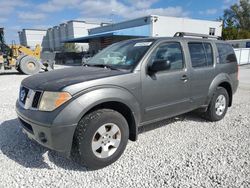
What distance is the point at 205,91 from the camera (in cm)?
432

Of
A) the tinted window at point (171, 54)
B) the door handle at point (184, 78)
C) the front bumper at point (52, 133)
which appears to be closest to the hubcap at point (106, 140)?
the front bumper at point (52, 133)

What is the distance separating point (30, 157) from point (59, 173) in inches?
27.1

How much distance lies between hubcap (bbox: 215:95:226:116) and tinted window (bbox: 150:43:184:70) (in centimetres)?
142

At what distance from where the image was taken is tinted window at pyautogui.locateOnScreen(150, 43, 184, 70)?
3.61 metres

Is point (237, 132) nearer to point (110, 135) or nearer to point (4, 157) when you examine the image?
point (110, 135)

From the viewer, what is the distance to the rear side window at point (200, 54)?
412 cm

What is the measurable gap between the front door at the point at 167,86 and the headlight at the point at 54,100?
1205 millimetres

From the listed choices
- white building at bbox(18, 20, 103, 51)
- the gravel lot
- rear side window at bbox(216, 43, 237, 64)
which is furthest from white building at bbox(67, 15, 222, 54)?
white building at bbox(18, 20, 103, 51)

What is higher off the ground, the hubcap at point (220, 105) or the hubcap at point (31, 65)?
the hubcap at point (31, 65)

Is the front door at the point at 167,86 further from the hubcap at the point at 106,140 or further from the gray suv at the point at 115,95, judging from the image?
the hubcap at the point at 106,140

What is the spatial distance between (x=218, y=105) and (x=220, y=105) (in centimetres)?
8

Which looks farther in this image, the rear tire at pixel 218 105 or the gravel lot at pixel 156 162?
the rear tire at pixel 218 105

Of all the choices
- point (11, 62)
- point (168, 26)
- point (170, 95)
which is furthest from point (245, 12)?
point (170, 95)

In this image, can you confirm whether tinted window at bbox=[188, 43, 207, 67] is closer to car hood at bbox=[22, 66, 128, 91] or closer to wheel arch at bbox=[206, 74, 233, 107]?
wheel arch at bbox=[206, 74, 233, 107]
